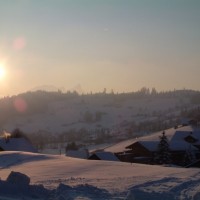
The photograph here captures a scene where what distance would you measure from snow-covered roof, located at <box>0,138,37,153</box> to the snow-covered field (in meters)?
33.0

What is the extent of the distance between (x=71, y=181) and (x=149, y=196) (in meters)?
4.84

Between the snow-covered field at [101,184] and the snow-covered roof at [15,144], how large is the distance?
32950mm

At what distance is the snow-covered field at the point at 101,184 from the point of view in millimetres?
13062

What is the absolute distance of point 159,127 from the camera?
15350 cm

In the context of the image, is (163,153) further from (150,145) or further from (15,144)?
(15,144)

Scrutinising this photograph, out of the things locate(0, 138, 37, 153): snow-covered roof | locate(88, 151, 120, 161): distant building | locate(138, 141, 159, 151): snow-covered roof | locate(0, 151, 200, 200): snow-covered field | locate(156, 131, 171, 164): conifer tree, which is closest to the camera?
locate(0, 151, 200, 200): snow-covered field

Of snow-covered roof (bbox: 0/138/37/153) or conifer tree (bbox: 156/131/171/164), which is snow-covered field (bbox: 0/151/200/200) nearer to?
conifer tree (bbox: 156/131/171/164)

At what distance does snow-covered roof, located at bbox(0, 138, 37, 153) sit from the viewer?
56.5 metres

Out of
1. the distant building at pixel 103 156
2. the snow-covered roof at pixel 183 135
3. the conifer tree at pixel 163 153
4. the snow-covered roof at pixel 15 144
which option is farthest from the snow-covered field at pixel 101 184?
the snow-covered roof at pixel 183 135

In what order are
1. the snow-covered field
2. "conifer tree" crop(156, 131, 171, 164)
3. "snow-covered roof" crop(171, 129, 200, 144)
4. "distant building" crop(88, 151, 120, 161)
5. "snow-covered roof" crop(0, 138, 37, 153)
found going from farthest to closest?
"snow-covered roof" crop(171, 129, 200, 144) → "snow-covered roof" crop(0, 138, 37, 153) → "conifer tree" crop(156, 131, 171, 164) → "distant building" crop(88, 151, 120, 161) → the snow-covered field

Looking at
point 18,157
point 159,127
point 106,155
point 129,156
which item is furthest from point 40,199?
point 159,127

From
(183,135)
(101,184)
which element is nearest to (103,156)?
(183,135)

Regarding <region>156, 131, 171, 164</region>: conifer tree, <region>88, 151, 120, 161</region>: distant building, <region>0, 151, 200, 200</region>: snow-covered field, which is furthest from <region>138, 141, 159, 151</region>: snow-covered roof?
<region>0, 151, 200, 200</region>: snow-covered field

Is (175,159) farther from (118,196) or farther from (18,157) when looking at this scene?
(118,196)
